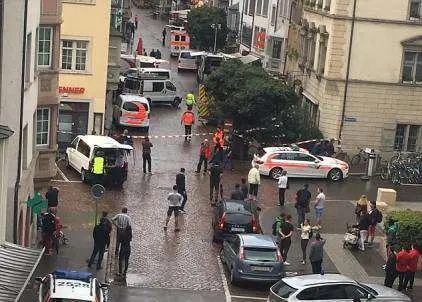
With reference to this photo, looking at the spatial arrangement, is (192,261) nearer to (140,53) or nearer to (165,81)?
(165,81)

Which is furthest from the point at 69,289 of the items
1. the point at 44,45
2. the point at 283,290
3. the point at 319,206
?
the point at 319,206

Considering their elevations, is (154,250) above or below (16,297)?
below

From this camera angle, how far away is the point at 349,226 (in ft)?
113

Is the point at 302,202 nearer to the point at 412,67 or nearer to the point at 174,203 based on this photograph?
the point at 174,203

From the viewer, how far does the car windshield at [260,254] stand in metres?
27.6

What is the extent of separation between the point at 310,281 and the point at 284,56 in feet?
144

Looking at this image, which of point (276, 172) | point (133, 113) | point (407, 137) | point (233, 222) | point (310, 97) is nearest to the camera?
point (233, 222)

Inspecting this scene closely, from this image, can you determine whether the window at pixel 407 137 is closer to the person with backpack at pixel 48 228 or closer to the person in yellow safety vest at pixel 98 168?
the person in yellow safety vest at pixel 98 168

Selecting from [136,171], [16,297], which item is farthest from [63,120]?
[16,297]

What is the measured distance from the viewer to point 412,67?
4944cm

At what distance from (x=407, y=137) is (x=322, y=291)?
2722cm

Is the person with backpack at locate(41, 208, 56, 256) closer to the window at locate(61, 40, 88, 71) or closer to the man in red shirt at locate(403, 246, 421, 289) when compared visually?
the man in red shirt at locate(403, 246, 421, 289)

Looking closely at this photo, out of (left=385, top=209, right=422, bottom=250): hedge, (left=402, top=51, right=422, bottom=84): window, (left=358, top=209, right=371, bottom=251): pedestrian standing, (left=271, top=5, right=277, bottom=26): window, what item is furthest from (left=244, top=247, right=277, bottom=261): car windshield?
(left=271, top=5, right=277, bottom=26): window

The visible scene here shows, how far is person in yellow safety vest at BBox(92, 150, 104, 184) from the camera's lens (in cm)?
3853
